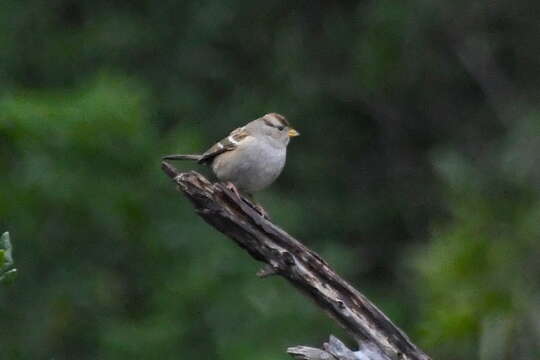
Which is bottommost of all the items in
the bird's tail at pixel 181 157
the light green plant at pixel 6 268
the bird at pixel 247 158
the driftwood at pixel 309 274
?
the light green plant at pixel 6 268

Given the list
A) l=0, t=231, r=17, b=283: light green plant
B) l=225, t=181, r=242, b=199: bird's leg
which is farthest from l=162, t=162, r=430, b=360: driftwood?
l=0, t=231, r=17, b=283: light green plant

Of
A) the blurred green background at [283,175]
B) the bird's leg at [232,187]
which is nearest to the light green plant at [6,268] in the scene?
the bird's leg at [232,187]

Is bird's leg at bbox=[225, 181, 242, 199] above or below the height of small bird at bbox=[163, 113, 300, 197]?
below

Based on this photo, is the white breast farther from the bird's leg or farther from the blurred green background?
the blurred green background

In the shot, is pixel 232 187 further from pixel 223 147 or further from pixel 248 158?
pixel 223 147

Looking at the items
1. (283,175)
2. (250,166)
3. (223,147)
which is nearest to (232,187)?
(250,166)

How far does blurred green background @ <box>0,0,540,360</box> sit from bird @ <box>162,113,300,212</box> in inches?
139

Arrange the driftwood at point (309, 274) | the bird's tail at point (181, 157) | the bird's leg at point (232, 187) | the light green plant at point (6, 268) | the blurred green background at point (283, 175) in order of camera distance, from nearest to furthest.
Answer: the light green plant at point (6, 268)
the driftwood at point (309, 274)
the bird's leg at point (232, 187)
the bird's tail at point (181, 157)
the blurred green background at point (283, 175)

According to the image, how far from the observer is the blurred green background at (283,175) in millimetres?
12664

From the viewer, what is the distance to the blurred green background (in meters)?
12.7

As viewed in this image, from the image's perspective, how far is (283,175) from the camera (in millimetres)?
16859

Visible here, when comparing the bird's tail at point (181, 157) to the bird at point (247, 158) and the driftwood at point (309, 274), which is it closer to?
the bird at point (247, 158)

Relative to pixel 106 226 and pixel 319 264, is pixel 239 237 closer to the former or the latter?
pixel 319 264

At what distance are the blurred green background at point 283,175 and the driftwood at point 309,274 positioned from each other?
16.0 ft
